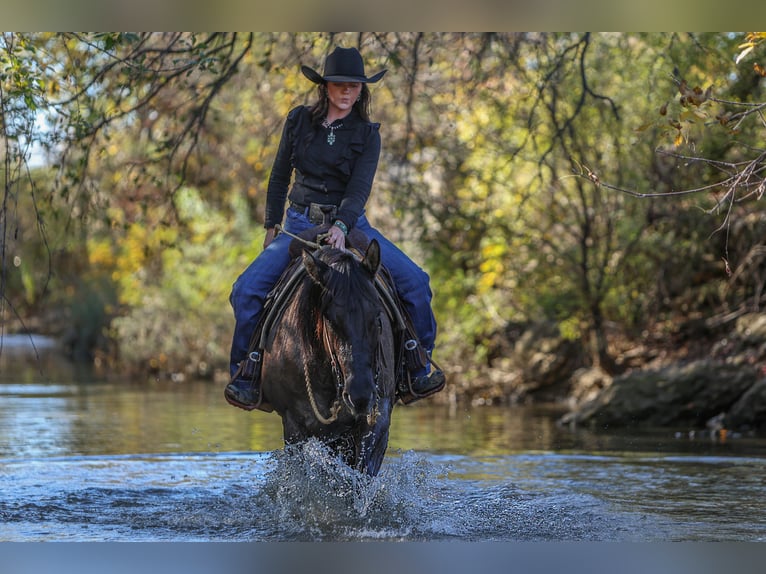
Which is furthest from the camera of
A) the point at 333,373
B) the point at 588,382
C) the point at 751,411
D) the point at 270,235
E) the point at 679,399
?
the point at 588,382

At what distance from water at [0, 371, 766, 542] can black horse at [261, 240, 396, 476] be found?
7.5 inches

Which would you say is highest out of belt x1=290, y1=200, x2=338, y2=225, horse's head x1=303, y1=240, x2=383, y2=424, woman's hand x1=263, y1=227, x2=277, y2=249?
belt x1=290, y1=200, x2=338, y2=225

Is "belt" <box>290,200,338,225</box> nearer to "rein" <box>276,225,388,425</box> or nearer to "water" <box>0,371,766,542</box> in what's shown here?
"rein" <box>276,225,388,425</box>

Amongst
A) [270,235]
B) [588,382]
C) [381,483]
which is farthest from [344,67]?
[588,382]

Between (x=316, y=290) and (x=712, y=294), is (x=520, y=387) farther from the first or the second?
(x=316, y=290)

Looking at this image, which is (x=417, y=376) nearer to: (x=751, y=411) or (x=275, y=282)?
(x=275, y=282)

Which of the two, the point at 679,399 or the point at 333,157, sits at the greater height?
the point at 333,157

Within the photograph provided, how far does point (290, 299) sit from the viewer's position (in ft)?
26.8

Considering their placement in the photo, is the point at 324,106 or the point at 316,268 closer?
the point at 316,268

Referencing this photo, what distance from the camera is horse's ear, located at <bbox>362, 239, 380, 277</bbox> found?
290 inches

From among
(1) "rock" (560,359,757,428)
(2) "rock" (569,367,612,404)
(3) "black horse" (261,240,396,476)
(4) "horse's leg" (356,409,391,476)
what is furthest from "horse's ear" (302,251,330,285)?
(2) "rock" (569,367,612,404)

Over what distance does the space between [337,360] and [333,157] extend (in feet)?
5.56
